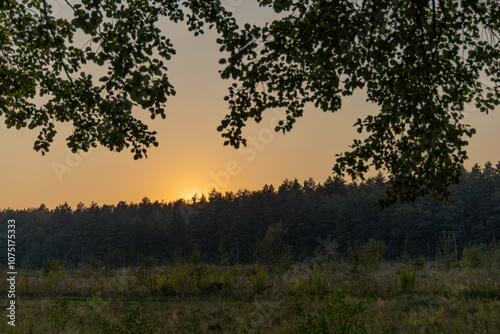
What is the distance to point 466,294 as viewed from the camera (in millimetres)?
10703

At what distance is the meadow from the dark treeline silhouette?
106 feet

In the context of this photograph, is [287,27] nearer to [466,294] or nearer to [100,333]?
[100,333]

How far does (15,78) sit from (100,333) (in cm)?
463

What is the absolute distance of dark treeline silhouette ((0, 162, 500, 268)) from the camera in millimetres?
55375

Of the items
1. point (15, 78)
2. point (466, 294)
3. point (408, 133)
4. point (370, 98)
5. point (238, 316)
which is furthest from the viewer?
point (466, 294)

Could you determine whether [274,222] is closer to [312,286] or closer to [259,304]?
[312,286]

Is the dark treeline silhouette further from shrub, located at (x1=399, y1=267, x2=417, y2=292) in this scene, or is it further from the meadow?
shrub, located at (x1=399, y1=267, x2=417, y2=292)

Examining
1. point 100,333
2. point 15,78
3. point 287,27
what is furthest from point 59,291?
point 287,27

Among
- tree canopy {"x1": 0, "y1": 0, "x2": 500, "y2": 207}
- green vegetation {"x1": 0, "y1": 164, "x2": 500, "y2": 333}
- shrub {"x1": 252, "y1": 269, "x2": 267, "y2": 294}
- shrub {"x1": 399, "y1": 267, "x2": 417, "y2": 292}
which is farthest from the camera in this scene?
shrub {"x1": 252, "y1": 269, "x2": 267, "y2": 294}

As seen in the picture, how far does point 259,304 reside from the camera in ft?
33.6

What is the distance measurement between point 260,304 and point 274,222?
2042 inches

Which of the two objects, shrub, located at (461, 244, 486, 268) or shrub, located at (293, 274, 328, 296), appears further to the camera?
shrub, located at (461, 244, 486, 268)

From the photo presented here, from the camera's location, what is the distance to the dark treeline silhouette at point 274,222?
5538cm

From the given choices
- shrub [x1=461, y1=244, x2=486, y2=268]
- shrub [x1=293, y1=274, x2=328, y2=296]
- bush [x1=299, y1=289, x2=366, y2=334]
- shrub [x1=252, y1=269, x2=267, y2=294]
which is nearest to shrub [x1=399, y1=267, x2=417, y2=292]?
shrub [x1=293, y1=274, x2=328, y2=296]
